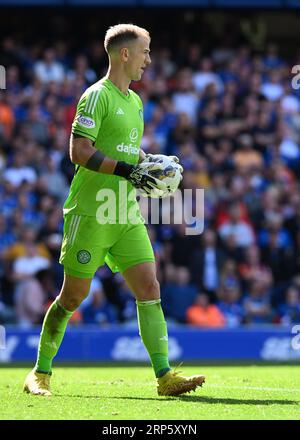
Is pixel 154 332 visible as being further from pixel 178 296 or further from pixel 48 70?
pixel 48 70

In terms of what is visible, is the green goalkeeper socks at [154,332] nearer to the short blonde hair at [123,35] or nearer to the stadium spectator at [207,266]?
the short blonde hair at [123,35]

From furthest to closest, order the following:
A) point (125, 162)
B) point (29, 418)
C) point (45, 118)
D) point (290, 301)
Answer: point (45, 118), point (290, 301), point (125, 162), point (29, 418)

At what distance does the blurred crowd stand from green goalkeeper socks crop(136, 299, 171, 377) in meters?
7.31

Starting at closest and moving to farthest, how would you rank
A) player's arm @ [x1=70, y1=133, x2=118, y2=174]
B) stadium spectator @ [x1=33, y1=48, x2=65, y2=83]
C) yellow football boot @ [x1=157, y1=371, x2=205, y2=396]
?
1. player's arm @ [x1=70, y1=133, x2=118, y2=174]
2. yellow football boot @ [x1=157, y1=371, x2=205, y2=396]
3. stadium spectator @ [x1=33, y1=48, x2=65, y2=83]

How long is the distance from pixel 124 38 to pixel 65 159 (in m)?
8.87

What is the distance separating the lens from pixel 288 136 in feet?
61.7

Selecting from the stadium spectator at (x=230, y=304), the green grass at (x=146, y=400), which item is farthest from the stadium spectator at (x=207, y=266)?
the green grass at (x=146, y=400)

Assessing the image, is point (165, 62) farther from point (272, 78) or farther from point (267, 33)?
point (267, 33)

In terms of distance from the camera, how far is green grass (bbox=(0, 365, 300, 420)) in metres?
6.80

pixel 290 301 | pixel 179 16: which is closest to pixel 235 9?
pixel 179 16

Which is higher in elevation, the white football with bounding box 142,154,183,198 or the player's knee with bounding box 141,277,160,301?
the white football with bounding box 142,154,183,198

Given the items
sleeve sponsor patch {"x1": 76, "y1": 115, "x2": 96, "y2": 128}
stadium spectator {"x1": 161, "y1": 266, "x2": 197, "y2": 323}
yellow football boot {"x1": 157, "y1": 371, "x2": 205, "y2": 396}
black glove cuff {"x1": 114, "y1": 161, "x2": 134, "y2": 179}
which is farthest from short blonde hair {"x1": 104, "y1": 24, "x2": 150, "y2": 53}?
stadium spectator {"x1": 161, "y1": 266, "x2": 197, "y2": 323}

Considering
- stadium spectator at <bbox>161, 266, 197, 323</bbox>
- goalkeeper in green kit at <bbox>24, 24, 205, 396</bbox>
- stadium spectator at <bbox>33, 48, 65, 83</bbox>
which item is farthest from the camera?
stadium spectator at <bbox>33, 48, 65, 83</bbox>

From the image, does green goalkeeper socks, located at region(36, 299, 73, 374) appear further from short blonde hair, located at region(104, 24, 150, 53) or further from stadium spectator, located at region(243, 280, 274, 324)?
stadium spectator, located at region(243, 280, 274, 324)
